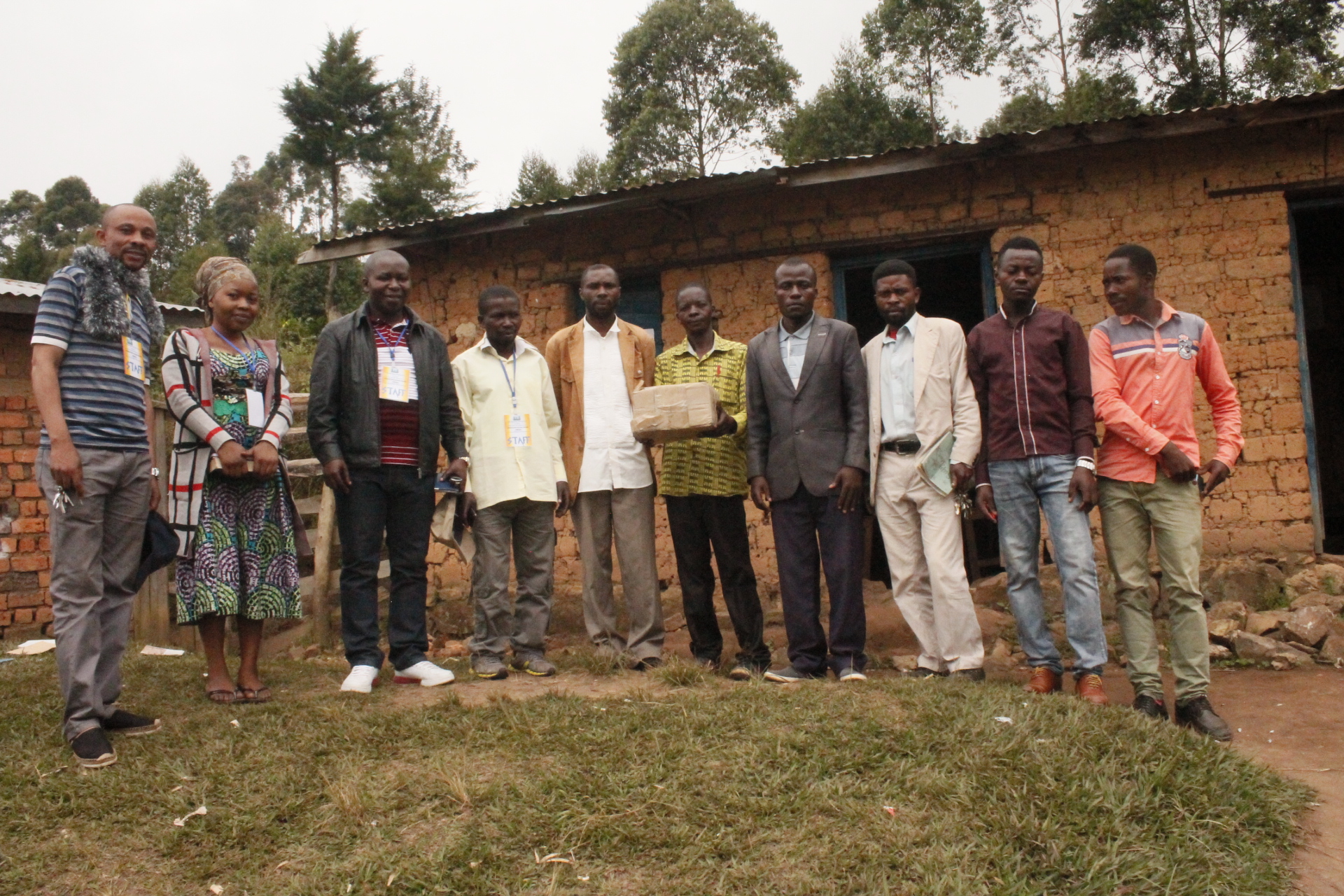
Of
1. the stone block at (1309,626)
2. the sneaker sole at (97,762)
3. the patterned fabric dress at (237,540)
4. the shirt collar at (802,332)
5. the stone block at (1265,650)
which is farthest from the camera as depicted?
the stone block at (1309,626)

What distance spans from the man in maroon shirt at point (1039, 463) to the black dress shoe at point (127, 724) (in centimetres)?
329

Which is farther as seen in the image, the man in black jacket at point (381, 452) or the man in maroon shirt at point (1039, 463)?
the man in black jacket at point (381, 452)

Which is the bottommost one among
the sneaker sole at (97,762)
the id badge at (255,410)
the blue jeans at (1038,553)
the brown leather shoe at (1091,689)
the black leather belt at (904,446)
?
the brown leather shoe at (1091,689)

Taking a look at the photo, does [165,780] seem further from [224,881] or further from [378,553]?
[378,553]

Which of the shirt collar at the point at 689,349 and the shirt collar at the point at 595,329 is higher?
the shirt collar at the point at 595,329

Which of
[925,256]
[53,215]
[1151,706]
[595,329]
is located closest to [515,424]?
[595,329]

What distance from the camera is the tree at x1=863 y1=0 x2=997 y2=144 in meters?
24.5

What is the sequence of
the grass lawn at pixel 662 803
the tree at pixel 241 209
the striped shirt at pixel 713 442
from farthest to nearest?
the tree at pixel 241 209 → the striped shirt at pixel 713 442 → the grass lawn at pixel 662 803

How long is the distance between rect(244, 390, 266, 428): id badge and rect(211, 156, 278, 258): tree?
3482 cm

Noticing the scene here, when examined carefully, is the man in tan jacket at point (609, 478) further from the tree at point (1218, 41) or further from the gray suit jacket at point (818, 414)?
the tree at point (1218, 41)

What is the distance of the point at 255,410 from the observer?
4008mm

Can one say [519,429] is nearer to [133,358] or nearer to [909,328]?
[133,358]

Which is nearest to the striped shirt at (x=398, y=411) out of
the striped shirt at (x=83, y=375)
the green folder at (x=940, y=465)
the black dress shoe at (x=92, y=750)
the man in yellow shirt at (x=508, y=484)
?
the man in yellow shirt at (x=508, y=484)

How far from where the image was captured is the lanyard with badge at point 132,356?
3.58m
